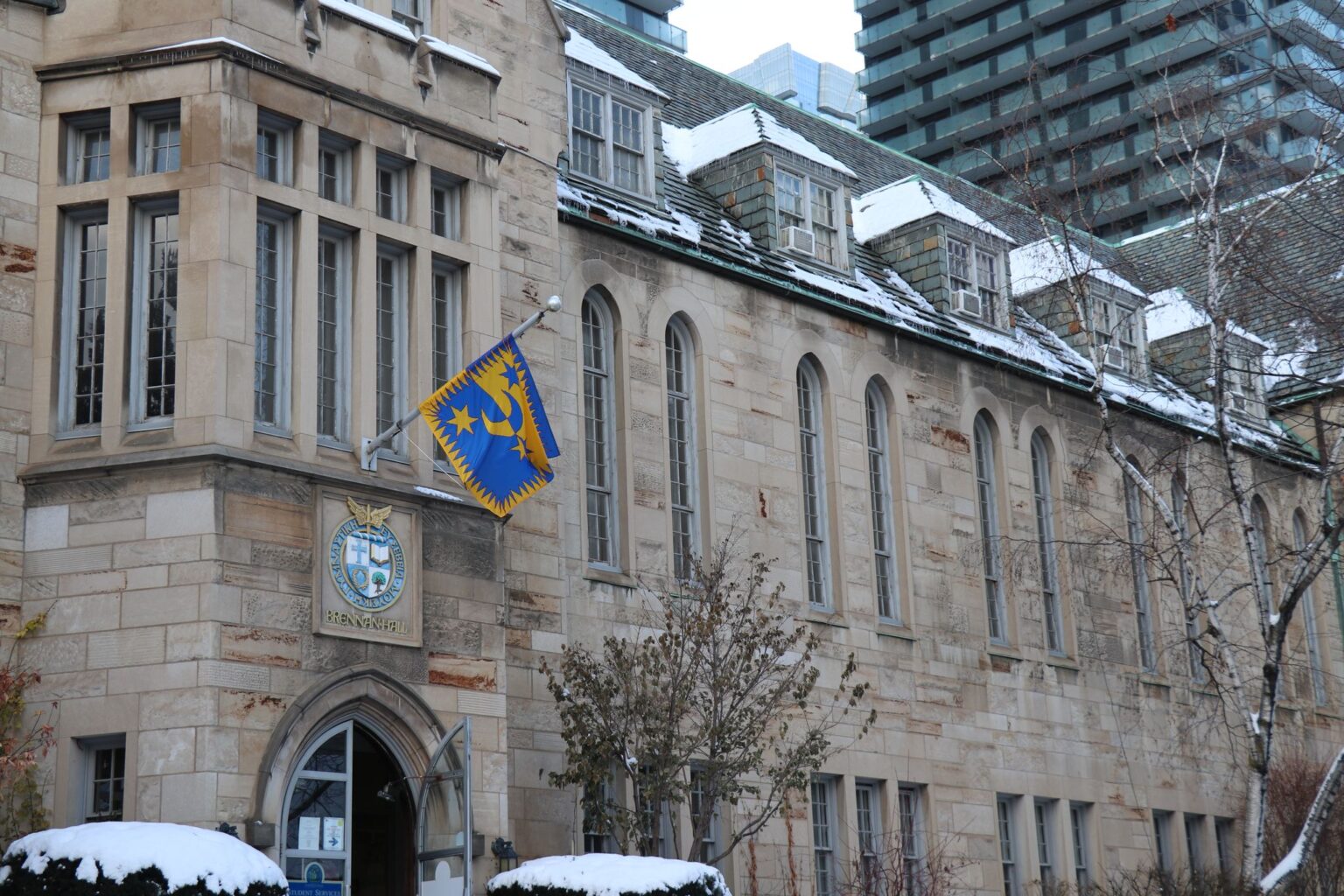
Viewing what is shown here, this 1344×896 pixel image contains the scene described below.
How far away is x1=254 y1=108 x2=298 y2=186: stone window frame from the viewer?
64.1ft

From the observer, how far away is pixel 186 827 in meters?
15.3

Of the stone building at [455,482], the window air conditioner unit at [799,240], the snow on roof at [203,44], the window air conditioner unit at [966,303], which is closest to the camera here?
the stone building at [455,482]

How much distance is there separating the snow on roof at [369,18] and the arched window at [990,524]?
13.6 meters

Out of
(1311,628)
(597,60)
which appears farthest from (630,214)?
(1311,628)

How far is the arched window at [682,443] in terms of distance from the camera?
83.5ft

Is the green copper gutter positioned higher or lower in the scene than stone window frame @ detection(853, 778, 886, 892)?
higher

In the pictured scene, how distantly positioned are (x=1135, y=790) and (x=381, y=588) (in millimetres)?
17448

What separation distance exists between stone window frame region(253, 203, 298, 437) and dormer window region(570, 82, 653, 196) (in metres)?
7.24

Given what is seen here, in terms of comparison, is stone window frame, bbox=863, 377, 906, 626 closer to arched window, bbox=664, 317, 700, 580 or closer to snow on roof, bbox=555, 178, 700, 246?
arched window, bbox=664, 317, 700, 580

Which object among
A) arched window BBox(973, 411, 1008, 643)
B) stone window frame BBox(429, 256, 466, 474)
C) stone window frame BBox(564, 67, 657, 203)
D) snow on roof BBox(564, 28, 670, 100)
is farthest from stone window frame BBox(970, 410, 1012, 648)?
stone window frame BBox(429, 256, 466, 474)

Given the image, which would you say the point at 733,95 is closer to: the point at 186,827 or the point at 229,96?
the point at 229,96

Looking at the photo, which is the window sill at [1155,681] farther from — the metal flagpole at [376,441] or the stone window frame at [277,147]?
the stone window frame at [277,147]

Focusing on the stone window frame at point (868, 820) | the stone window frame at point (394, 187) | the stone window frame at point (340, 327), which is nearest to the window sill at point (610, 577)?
the stone window frame at point (340, 327)

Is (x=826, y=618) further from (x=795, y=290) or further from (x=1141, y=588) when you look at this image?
(x=1141, y=588)
